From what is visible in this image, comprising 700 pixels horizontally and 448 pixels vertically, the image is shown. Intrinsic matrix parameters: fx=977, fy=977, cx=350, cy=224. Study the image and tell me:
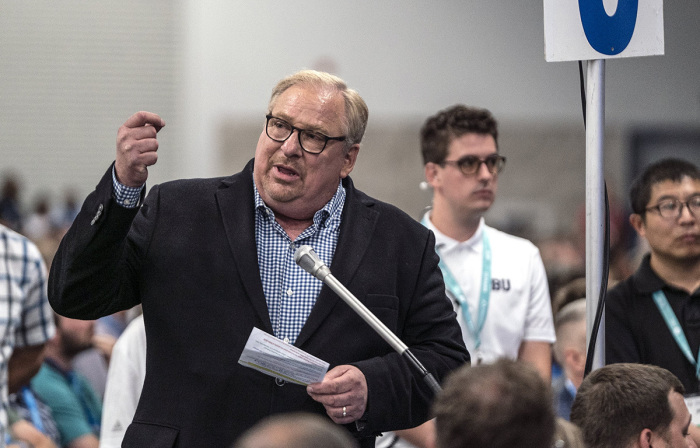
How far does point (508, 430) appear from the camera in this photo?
169cm

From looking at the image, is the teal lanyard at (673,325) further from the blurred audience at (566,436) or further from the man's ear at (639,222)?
the blurred audience at (566,436)

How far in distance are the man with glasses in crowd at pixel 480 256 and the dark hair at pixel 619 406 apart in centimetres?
148

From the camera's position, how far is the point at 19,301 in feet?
12.5

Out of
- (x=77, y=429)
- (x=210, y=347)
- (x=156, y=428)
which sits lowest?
(x=77, y=429)

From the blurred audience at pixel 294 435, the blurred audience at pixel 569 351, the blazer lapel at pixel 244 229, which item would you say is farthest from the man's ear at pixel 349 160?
the blurred audience at pixel 569 351

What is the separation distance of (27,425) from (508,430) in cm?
344

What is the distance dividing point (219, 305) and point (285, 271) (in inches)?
9.4

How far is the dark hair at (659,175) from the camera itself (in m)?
4.25

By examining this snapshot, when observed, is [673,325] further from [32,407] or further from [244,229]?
[32,407]

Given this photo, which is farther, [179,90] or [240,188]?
[179,90]

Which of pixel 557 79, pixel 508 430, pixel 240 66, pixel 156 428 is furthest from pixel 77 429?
pixel 557 79

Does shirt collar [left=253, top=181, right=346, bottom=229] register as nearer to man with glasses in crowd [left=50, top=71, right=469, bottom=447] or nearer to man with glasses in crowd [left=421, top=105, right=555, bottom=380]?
man with glasses in crowd [left=50, top=71, right=469, bottom=447]

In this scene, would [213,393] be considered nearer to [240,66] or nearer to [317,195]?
[317,195]

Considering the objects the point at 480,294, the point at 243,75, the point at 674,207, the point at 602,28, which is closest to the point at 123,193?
the point at 602,28
